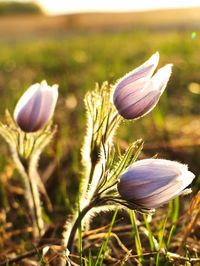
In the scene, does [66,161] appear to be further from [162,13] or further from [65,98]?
[162,13]

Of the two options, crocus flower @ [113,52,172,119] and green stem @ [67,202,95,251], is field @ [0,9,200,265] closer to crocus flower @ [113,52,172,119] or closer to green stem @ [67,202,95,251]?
green stem @ [67,202,95,251]

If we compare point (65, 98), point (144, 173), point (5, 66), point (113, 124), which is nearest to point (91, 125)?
point (113, 124)

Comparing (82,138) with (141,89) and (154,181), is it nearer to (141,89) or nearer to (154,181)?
(141,89)

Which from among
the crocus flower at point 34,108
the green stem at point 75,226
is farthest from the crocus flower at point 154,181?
the crocus flower at point 34,108

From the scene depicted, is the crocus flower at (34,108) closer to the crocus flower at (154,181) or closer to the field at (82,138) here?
the field at (82,138)

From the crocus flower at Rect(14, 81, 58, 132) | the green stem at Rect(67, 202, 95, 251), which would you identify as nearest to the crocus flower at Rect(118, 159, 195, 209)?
the green stem at Rect(67, 202, 95, 251)

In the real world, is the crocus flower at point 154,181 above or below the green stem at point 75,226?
above
